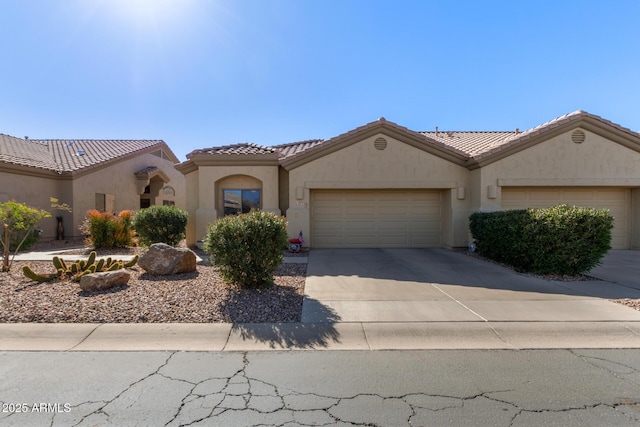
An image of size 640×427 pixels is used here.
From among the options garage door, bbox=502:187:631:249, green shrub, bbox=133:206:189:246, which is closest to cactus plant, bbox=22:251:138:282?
green shrub, bbox=133:206:189:246

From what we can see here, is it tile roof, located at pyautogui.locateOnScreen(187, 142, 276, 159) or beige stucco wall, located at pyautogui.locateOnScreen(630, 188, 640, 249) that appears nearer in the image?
beige stucco wall, located at pyautogui.locateOnScreen(630, 188, 640, 249)

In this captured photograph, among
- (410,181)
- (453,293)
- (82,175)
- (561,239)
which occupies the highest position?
(82,175)

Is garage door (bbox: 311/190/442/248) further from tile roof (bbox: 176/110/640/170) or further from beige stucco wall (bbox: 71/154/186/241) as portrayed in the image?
beige stucco wall (bbox: 71/154/186/241)

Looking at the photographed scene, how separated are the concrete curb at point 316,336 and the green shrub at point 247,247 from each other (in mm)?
1408

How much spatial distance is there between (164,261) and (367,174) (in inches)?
295

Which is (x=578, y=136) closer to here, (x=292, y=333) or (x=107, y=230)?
(x=292, y=333)

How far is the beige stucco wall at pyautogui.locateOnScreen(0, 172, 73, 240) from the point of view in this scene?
42.8ft

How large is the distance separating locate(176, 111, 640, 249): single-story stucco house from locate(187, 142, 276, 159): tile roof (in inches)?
1.7

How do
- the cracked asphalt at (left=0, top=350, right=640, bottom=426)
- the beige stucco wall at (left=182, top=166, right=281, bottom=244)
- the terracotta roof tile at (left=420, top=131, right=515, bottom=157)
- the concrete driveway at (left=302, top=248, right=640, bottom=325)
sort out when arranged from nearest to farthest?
the cracked asphalt at (left=0, top=350, right=640, bottom=426) < the concrete driveway at (left=302, top=248, right=640, bottom=325) < the beige stucco wall at (left=182, top=166, right=281, bottom=244) < the terracotta roof tile at (left=420, top=131, right=515, bottom=157)

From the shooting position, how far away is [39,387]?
316cm

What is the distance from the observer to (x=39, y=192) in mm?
14258

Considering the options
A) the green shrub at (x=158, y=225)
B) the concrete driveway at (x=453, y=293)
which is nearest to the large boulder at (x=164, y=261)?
the concrete driveway at (x=453, y=293)

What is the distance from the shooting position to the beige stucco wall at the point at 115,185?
15.5 meters

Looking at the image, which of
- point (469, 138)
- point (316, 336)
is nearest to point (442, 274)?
point (316, 336)
